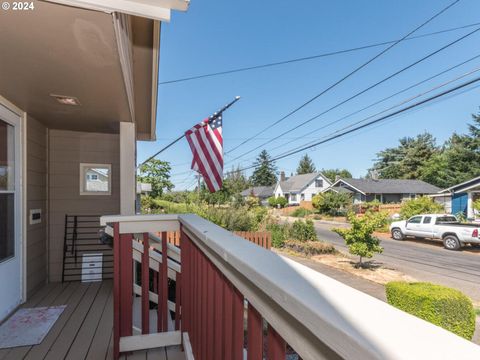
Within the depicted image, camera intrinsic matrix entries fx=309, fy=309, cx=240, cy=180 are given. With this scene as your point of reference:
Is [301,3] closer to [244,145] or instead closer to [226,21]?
[226,21]

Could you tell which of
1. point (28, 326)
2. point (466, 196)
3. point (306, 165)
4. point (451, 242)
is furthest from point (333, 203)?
point (306, 165)

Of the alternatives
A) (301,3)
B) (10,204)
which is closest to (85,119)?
(10,204)

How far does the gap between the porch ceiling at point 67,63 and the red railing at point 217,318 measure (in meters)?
1.24

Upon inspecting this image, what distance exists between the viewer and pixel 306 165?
53.6 metres

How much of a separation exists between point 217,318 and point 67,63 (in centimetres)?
182

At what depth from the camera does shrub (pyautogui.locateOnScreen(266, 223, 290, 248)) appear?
10766mm

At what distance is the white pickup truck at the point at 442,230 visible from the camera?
10.4 metres

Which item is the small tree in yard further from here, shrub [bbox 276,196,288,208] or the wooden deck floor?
shrub [bbox 276,196,288,208]

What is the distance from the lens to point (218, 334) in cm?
113

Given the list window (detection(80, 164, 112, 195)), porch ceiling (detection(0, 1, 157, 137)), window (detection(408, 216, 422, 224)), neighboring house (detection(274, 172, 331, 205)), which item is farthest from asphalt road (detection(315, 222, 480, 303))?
neighboring house (detection(274, 172, 331, 205))

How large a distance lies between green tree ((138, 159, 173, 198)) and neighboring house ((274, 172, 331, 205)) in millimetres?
18108

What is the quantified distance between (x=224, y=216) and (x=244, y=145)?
18965 millimetres

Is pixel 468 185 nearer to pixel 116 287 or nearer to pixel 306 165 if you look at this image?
pixel 116 287

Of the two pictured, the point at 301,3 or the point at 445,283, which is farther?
the point at 301,3
